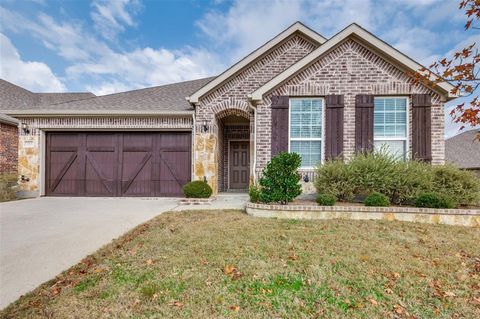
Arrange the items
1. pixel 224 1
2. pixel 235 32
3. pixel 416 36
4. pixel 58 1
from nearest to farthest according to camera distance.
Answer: pixel 58 1, pixel 416 36, pixel 224 1, pixel 235 32

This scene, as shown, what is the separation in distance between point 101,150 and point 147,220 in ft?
17.2

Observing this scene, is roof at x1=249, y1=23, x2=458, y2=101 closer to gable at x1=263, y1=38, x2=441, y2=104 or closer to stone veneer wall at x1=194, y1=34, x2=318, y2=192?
gable at x1=263, y1=38, x2=441, y2=104

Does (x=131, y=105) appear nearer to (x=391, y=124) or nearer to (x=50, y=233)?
(x=50, y=233)

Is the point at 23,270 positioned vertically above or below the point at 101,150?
below

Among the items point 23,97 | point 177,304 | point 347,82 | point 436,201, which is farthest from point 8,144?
point 436,201

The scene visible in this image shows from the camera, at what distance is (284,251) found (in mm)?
3598

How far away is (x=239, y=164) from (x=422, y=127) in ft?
22.2

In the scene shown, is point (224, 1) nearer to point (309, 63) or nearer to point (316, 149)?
point (309, 63)

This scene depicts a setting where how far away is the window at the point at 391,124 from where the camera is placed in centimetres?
719

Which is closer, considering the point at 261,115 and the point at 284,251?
the point at 284,251

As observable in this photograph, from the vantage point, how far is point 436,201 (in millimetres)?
5438

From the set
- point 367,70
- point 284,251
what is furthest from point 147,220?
point 367,70

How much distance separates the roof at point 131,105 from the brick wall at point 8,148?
1.11 meters

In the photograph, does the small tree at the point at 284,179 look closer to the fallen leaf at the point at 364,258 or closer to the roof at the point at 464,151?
the fallen leaf at the point at 364,258
